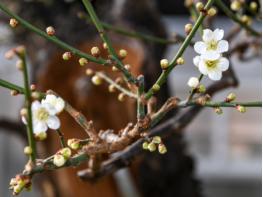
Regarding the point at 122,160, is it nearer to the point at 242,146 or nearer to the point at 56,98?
the point at 56,98

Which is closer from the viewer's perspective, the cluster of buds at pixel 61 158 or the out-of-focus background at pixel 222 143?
the cluster of buds at pixel 61 158

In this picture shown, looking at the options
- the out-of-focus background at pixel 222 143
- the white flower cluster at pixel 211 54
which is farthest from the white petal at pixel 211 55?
the out-of-focus background at pixel 222 143

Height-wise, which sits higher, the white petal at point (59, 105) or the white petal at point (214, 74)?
the white petal at point (214, 74)

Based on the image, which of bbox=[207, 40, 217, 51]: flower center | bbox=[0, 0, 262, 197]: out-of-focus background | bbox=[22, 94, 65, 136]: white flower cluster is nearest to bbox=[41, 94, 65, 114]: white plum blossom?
bbox=[22, 94, 65, 136]: white flower cluster

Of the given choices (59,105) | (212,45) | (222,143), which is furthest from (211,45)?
(222,143)

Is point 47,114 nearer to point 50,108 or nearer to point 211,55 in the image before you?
point 50,108

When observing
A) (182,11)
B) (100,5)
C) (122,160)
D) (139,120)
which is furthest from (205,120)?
(139,120)

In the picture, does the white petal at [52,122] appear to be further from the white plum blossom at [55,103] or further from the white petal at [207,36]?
the white petal at [207,36]
